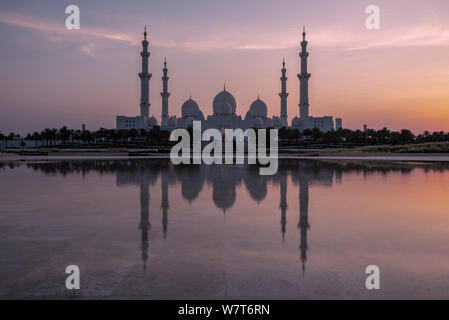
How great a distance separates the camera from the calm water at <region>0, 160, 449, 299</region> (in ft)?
12.6

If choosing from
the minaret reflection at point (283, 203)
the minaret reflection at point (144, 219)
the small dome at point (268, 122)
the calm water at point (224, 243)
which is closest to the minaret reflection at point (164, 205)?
the calm water at point (224, 243)

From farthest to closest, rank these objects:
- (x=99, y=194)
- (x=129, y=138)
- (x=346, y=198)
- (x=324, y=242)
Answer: (x=129, y=138)
(x=99, y=194)
(x=346, y=198)
(x=324, y=242)

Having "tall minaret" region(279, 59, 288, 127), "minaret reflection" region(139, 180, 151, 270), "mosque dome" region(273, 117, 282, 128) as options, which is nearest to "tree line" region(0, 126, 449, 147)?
"tall minaret" region(279, 59, 288, 127)

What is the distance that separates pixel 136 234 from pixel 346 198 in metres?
5.95

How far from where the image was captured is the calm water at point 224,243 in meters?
3.84

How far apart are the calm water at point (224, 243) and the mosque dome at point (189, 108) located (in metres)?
74.7

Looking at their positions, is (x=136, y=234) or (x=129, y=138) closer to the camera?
(x=136, y=234)

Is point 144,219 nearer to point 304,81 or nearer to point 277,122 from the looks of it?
point 304,81

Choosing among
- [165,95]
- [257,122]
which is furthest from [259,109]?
[165,95]
